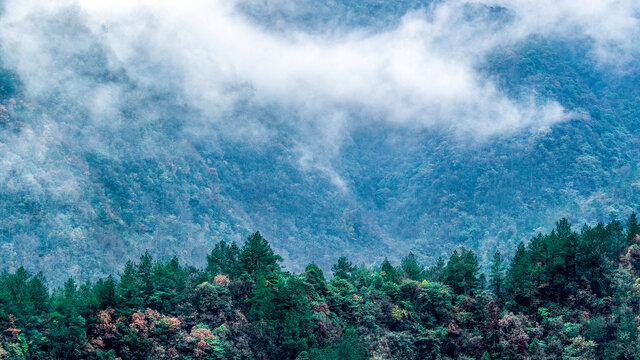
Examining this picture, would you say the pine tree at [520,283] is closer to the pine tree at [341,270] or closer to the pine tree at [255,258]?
the pine tree at [341,270]

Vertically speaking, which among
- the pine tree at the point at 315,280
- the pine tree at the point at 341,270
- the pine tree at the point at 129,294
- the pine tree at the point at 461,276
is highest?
the pine tree at the point at 341,270

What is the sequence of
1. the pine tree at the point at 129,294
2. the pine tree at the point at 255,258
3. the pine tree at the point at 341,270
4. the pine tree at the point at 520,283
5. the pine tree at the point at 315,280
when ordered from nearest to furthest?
the pine tree at the point at 129,294 → the pine tree at the point at 315,280 → the pine tree at the point at 520,283 → the pine tree at the point at 255,258 → the pine tree at the point at 341,270

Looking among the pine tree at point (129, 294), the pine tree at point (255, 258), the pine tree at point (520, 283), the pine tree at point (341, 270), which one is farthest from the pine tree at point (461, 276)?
the pine tree at point (129, 294)

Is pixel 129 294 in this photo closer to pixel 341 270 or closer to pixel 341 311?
pixel 341 311

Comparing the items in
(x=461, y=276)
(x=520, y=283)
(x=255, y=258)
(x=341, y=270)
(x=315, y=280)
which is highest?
(x=341, y=270)

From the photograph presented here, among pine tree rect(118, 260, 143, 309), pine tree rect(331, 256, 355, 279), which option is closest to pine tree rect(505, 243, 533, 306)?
pine tree rect(331, 256, 355, 279)

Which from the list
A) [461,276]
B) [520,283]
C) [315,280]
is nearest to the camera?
[315,280]

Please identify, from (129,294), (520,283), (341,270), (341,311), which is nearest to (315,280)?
(341,311)

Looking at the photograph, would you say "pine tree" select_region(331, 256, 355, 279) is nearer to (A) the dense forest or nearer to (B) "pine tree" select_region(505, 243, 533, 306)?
(A) the dense forest

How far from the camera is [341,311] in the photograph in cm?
12900

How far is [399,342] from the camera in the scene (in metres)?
127

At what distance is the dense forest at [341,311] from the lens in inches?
4375

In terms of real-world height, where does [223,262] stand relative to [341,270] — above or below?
below

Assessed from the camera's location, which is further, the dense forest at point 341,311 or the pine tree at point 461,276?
the pine tree at point 461,276
